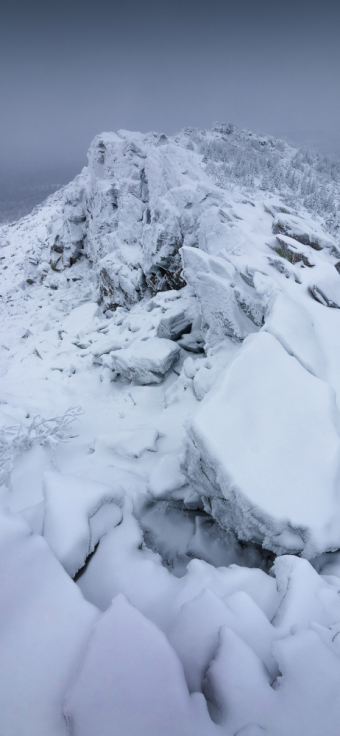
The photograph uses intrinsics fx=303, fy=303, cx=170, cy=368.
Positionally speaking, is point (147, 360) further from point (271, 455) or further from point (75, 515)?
point (75, 515)

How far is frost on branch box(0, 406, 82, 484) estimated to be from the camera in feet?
15.9

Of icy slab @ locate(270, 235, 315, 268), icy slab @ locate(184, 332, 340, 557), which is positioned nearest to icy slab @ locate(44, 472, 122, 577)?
icy slab @ locate(184, 332, 340, 557)

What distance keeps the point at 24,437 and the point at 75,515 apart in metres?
2.84

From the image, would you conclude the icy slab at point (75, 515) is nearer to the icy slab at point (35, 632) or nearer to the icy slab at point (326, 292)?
the icy slab at point (35, 632)

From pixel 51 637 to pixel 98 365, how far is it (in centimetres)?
770

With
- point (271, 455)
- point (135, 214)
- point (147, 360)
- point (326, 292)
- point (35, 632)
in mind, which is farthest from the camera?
point (135, 214)

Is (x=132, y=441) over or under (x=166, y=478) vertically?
under

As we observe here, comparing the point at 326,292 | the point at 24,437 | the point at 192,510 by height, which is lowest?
the point at 24,437

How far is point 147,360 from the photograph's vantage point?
7324 mm

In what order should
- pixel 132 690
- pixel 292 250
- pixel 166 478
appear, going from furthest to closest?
pixel 292 250 < pixel 166 478 < pixel 132 690

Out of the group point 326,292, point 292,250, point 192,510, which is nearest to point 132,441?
point 192,510

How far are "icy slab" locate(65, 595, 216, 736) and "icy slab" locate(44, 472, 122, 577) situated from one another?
0.77m

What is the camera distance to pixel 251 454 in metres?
3.27

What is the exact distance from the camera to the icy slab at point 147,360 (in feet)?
23.9
